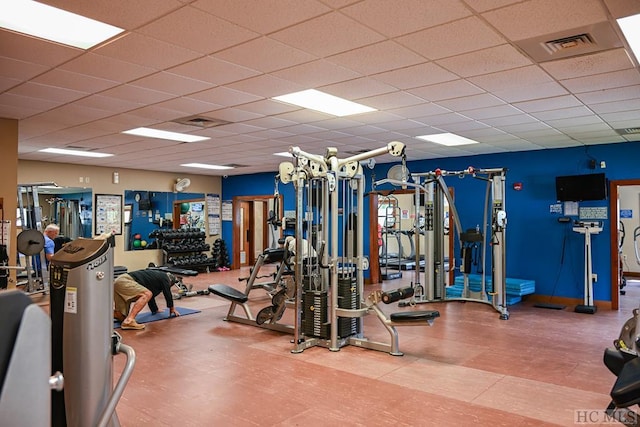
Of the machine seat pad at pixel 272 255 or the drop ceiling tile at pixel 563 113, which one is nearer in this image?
the drop ceiling tile at pixel 563 113

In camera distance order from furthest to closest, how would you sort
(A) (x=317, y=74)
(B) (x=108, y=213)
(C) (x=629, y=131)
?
(B) (x=108, y=213)
(C) (x=629, y=131)
(A) (x=317, y=74)

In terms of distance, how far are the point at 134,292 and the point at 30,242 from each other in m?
1.85

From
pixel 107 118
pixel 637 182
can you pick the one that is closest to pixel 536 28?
pixel 107 118

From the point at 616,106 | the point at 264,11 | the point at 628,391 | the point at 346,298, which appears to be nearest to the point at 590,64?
the point at 616,106

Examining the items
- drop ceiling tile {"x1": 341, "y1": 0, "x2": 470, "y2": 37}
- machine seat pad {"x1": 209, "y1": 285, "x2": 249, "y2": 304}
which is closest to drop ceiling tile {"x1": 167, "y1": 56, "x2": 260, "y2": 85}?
drop ceiling tile {"x1": 341, "y1": 0, "x2": 470, "y2": 37}

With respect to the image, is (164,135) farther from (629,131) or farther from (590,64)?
(629,131)

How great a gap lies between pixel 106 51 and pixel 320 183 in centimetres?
Answer: 231

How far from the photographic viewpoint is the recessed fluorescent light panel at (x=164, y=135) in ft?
19.1

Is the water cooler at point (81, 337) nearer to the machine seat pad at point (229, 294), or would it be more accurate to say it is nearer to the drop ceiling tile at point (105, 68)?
the drop ceiling tile at point (105, 68)

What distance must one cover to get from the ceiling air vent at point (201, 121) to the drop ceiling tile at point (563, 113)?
3316mm

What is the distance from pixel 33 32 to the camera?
2.78 metres

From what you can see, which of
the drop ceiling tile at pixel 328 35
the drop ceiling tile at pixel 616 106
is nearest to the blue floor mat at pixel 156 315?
the drop ceiling tile at pixel 328 35

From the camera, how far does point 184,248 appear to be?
10164 mm

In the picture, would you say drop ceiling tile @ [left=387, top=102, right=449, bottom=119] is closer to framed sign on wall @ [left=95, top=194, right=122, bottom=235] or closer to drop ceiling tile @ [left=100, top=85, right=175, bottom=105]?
drop ceiling tile @ [left=100, top=85, right=175, bottom=105]
